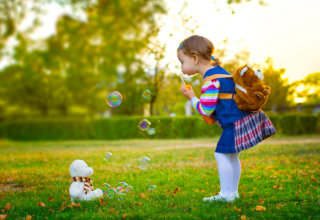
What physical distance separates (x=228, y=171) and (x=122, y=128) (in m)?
16.0

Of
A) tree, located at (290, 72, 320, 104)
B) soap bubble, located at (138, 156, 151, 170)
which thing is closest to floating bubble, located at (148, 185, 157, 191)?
soap bubble, located at (138, 156, 151, 170)

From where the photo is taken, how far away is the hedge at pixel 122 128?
17.1 metres

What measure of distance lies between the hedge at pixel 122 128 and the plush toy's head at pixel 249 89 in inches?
437

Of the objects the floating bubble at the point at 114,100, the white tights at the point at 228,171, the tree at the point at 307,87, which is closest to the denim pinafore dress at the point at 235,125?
the white tights at the point at 228,171

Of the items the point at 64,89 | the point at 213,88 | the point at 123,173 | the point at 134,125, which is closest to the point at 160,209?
the point at 213,88

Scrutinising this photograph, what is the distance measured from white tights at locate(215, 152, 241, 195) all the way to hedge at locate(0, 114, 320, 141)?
10881 mm

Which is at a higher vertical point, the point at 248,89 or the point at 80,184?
the point at 248,89

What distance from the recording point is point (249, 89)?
10.5ft

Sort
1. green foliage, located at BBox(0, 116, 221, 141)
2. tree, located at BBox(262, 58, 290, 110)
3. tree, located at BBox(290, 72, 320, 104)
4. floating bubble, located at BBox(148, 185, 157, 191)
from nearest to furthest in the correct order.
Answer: floating bubble, located at BBox(148, 185, 157, 191), green foliage, located at BBox(0, 116, 221, 141), tree, located at BBox(262, 58, 290, 110), tree, located at BBox(290, 72, 320, 104)

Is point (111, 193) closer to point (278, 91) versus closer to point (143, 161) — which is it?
point (143, 161)

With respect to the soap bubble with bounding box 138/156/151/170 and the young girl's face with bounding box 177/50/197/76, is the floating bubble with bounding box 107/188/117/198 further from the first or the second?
the young girl's face with bounding box 177/50/197/76

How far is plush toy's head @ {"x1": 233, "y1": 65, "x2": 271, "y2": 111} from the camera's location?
10.5 ft

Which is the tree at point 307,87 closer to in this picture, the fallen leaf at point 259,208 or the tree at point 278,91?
the tree at point 278,91

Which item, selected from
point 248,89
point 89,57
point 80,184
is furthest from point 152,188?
point 89,57
